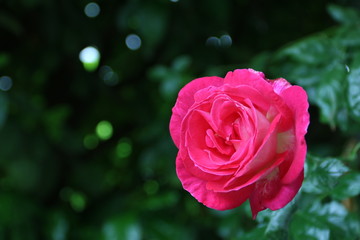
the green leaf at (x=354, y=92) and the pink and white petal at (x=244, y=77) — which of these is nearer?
the pink and white petal at (x=244, y=77)

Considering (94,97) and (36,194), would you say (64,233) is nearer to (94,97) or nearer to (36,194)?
(36,194)

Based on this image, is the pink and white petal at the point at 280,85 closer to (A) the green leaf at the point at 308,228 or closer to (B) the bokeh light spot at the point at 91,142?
(A) the green leaf at the point at 308,228

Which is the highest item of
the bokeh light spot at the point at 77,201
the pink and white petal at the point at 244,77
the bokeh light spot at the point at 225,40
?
the pink and white petal at the point at 244,77

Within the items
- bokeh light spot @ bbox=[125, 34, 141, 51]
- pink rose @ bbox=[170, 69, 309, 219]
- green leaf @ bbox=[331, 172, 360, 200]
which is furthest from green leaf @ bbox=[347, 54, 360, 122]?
bokeh light spot @ bbox=[125, 34, 141, 51]

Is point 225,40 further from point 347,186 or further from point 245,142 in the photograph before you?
point 245,142

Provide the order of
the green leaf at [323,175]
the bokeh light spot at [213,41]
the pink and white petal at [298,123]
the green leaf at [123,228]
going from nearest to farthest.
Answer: the pink and white petal at [298,123], the green leaf at [323,175], the green leaf at [123,228], the bokeh light spot at [213,41]

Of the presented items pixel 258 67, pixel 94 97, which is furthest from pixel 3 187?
pixel 258 67

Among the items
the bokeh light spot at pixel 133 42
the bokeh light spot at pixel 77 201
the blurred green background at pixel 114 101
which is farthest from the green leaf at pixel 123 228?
the bokeh light spot at pixel 133 42

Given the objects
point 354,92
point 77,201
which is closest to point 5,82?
point 77,201
